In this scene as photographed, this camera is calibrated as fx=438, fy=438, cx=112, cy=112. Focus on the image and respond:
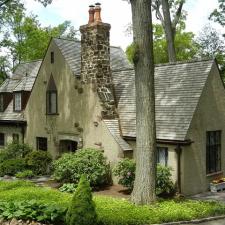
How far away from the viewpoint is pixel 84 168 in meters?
20.6

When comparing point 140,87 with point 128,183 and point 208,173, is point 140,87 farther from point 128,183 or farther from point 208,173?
point 208,173

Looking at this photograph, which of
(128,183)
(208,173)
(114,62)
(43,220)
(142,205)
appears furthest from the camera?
(114,62)

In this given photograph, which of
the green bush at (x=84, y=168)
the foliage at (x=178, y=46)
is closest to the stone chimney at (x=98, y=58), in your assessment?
the green bush at (x=84, y=168)

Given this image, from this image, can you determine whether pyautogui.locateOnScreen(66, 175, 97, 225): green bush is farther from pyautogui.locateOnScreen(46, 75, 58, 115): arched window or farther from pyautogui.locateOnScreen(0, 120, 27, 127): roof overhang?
pyautogui.locateOnScreen(0, 120, 27, 127): roof overhang

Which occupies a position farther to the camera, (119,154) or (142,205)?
(119,154)

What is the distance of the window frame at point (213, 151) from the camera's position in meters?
21.0

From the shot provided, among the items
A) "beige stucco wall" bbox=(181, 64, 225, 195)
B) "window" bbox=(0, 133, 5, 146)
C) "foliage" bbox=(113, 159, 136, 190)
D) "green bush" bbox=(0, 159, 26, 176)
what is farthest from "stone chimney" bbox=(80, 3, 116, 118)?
"window" bbox=(0, 133, 5, 146)

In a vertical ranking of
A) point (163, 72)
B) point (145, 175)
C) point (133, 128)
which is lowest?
point (145, 175)

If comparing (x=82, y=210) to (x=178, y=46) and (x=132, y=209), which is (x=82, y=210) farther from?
(x=178, y=46)

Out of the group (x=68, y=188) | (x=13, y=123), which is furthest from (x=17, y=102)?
(x=68, y=188)

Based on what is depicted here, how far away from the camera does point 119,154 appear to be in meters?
21.1

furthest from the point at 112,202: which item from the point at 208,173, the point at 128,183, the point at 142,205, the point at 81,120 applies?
the point at 81,120

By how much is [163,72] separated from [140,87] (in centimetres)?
805

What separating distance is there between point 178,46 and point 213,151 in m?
36.5
